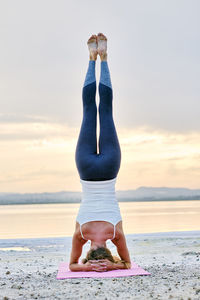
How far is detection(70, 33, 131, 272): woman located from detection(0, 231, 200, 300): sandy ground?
0.46 meters

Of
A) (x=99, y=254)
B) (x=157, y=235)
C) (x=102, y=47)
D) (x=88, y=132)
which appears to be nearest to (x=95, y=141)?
(x=88, y=132)

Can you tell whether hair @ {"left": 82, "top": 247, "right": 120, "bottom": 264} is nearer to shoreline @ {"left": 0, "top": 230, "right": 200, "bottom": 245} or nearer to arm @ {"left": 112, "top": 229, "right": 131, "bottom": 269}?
arm @ {"left": 112, "top": 229, "right": 131, "bottom": 269}

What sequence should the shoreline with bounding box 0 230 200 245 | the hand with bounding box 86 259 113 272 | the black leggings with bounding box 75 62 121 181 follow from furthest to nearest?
the shoreline with bounding box 0 230 200 245 < the black leggings with bounding box 75 62 121 181 < the hand with bounding box 86 259 113 272

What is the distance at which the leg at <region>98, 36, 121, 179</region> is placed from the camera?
18.8ft

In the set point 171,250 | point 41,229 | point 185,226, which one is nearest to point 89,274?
point 171,250

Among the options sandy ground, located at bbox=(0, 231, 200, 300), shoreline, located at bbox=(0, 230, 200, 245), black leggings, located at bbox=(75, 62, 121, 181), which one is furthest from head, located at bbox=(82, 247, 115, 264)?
shoreline, located at bbox=(0, 230, 200, 245)

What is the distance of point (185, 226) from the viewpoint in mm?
13422

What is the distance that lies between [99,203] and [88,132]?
0.95 metres

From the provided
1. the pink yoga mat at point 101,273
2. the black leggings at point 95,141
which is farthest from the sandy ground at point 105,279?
the black leggings at point 95,141

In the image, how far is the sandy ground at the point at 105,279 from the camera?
14.3ft

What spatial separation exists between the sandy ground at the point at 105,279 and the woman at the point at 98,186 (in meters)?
0.46

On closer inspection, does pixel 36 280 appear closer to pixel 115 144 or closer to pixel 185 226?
pixel 115 144

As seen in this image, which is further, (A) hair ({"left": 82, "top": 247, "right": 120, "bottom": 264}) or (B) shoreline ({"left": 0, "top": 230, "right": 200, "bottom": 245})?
(B) shoreline ({"left": 0, "top": 230, "right": 200, "bottom": 245})

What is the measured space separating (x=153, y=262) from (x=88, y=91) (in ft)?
9.67
